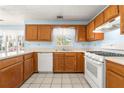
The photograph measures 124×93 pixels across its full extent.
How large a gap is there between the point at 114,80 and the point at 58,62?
380 centimetres

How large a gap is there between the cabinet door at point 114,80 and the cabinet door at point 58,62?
3371 mm

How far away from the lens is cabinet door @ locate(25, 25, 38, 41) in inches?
251

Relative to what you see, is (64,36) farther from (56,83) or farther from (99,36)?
(56,83)

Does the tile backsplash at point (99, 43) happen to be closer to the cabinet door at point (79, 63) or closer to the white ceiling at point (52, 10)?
A: the cabinet door at point (79, 63)

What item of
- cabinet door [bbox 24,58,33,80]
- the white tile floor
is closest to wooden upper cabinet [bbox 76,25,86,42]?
the white tile floor

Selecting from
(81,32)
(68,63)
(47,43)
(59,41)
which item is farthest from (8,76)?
(81,32)

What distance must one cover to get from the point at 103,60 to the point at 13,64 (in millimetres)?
1852

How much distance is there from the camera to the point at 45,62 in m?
6.04

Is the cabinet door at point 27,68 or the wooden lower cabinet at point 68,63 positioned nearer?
the cabinet door at point 27,68

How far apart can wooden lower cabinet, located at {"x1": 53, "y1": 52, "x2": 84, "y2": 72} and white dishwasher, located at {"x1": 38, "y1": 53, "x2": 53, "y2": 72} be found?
16 centimetres

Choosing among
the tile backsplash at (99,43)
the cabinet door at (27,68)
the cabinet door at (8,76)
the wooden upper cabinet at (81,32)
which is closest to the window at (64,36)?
the tile backsplash at (99,43)

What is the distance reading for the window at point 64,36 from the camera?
6.78m

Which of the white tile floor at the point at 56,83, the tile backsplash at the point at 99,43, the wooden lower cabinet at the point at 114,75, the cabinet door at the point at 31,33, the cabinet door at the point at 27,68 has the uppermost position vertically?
the cabinet door at the point at 31,33
